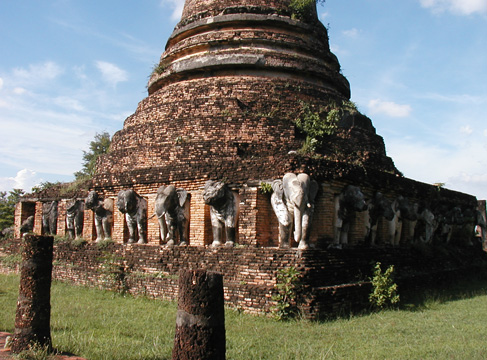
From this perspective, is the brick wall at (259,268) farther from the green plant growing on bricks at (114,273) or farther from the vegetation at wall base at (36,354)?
the vegetation at wall base at (36,354)

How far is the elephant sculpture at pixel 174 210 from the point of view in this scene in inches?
360

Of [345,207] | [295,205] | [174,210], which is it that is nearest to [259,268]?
[295,205]

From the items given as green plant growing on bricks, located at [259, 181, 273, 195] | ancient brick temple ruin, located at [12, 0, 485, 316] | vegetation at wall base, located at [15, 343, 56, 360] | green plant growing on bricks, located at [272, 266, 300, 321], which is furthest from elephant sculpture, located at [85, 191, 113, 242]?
vegetation at wall base, located at [15, 343, 56, 360]

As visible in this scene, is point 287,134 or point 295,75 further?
point 295,75

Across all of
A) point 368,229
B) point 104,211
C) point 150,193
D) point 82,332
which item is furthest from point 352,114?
point 82,332

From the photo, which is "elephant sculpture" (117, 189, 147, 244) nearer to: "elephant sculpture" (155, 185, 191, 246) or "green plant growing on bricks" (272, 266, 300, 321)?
"elephant sculpture" (155, 185, 191, 246)

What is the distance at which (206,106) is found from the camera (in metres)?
11.1

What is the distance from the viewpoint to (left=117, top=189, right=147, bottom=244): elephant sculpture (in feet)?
32.3

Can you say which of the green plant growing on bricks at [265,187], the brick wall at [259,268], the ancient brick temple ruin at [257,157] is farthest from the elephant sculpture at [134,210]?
the green plant growing on bricks at [265,187]

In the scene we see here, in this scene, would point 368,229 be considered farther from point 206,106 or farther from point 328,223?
point 206,106

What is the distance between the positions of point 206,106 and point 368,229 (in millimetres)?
4443

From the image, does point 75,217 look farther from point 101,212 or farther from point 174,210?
point 174,210

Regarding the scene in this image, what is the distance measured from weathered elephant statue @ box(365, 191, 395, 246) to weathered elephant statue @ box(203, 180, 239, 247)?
2.72m

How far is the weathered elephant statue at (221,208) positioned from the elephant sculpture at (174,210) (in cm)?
79
